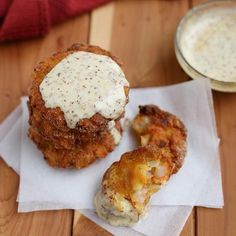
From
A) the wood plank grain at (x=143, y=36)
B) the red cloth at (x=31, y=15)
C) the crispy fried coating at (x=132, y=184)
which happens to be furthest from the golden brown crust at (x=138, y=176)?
the red cloth at (x=31, y=15)

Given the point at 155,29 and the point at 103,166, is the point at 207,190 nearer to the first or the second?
the point at 103,166

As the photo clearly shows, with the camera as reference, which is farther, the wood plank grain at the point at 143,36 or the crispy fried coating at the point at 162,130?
the wood plank grain at the point at 143,36

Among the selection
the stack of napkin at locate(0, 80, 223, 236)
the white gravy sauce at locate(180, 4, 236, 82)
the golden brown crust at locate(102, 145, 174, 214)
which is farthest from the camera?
the white gravy sauce at locate(180, 4, 236, 82)

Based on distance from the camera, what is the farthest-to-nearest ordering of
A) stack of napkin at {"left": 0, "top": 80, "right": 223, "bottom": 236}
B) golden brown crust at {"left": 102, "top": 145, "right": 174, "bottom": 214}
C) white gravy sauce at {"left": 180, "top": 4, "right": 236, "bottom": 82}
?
1. white gravy sauce at {"left": 180, "top": 4, "right": 236, "bottom": 82}
2. stack of napkin at {"left": 0, "top": 80, "right": 223, "bottom": 236}
3. golden brown crust at {"left": 102, "top": 145, "right": 174, "bottom": 214}

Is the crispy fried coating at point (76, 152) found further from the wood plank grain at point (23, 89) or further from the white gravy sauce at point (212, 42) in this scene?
the white gravy sauce at point (212, 42)

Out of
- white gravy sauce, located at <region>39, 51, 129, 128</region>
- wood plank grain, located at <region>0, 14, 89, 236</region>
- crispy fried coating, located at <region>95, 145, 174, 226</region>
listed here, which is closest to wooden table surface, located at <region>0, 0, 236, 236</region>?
wood plank grain, located at <region>0, 14, 89, 236</region>

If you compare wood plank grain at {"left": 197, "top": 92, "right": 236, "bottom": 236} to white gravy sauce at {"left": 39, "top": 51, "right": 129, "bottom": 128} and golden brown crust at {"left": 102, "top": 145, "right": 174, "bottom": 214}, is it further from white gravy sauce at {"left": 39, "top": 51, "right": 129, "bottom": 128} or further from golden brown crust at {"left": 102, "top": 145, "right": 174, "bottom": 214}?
white gravy sauce at {"left": 39, "top": 51, "right": 129, "bottom": 128}
